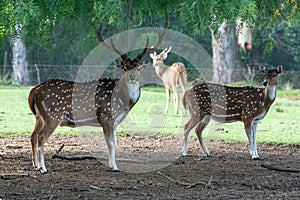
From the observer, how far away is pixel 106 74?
2770 cm

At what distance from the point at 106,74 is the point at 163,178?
64.5 ft

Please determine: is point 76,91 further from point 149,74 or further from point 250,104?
point 149,74

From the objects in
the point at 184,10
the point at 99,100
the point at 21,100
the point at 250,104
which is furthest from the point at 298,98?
the point at 184,10

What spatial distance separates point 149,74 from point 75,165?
1848 cm

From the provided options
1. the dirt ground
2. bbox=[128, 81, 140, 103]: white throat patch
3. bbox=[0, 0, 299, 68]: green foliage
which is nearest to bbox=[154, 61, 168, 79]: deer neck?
bbox=[0, 0, 299, 68]: green foliage

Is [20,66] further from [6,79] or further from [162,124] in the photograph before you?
[162,124]

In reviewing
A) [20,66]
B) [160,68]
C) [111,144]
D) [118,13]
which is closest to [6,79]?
[20,66]

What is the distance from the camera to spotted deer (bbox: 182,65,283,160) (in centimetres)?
1038

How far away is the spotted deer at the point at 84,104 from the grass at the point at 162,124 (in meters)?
3.74

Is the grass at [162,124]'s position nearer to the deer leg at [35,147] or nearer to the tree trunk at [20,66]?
the deer leg at [35,147]

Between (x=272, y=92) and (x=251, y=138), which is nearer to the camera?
(x=251, y=138)

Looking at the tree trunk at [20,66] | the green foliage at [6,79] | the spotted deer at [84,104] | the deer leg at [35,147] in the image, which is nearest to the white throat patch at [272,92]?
the spotted deer at [84,104]

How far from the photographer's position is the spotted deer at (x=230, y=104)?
34.1 ft

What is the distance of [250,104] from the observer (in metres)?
10.4
